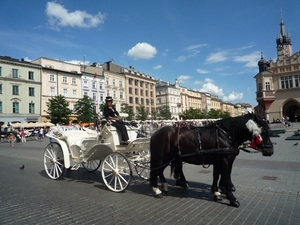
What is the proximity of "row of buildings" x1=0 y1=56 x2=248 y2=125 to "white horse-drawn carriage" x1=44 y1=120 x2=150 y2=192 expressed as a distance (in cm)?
1805

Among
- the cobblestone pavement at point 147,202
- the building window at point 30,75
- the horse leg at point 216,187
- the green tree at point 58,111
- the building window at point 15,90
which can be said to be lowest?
the cobblestone pavement at point 147,202

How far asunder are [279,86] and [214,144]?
56830 mm

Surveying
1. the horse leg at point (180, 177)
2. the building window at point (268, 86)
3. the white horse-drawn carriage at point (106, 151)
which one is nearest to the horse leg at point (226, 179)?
the horse leg at point (180, 177)

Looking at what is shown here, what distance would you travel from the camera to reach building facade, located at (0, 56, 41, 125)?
40906mm

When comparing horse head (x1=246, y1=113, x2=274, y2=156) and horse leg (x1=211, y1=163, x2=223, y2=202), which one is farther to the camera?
horse leg (x1=211, y1=163, x2=223, y2=202)

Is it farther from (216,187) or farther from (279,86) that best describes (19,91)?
(279,86)

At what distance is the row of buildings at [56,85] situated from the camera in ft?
137

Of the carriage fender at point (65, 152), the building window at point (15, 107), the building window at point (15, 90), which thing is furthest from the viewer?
the building window at point (15, 90)

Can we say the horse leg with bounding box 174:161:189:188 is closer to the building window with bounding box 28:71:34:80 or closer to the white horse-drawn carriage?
the white horse-drawn carriage

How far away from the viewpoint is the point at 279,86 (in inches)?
2126

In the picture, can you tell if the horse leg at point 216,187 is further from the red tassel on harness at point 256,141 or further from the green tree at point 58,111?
the green tree at point 58,111

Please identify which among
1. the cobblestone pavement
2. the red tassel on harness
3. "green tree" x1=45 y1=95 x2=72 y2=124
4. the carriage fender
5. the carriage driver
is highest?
"green tree" x1=45 y1=95 x2=72 y2=124

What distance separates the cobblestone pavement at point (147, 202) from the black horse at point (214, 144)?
0.45 m

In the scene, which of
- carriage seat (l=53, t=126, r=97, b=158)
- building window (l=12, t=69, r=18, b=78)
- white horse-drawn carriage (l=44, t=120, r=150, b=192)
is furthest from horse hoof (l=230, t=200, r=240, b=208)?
building window (l=12, t=69, r=18, b=78)
